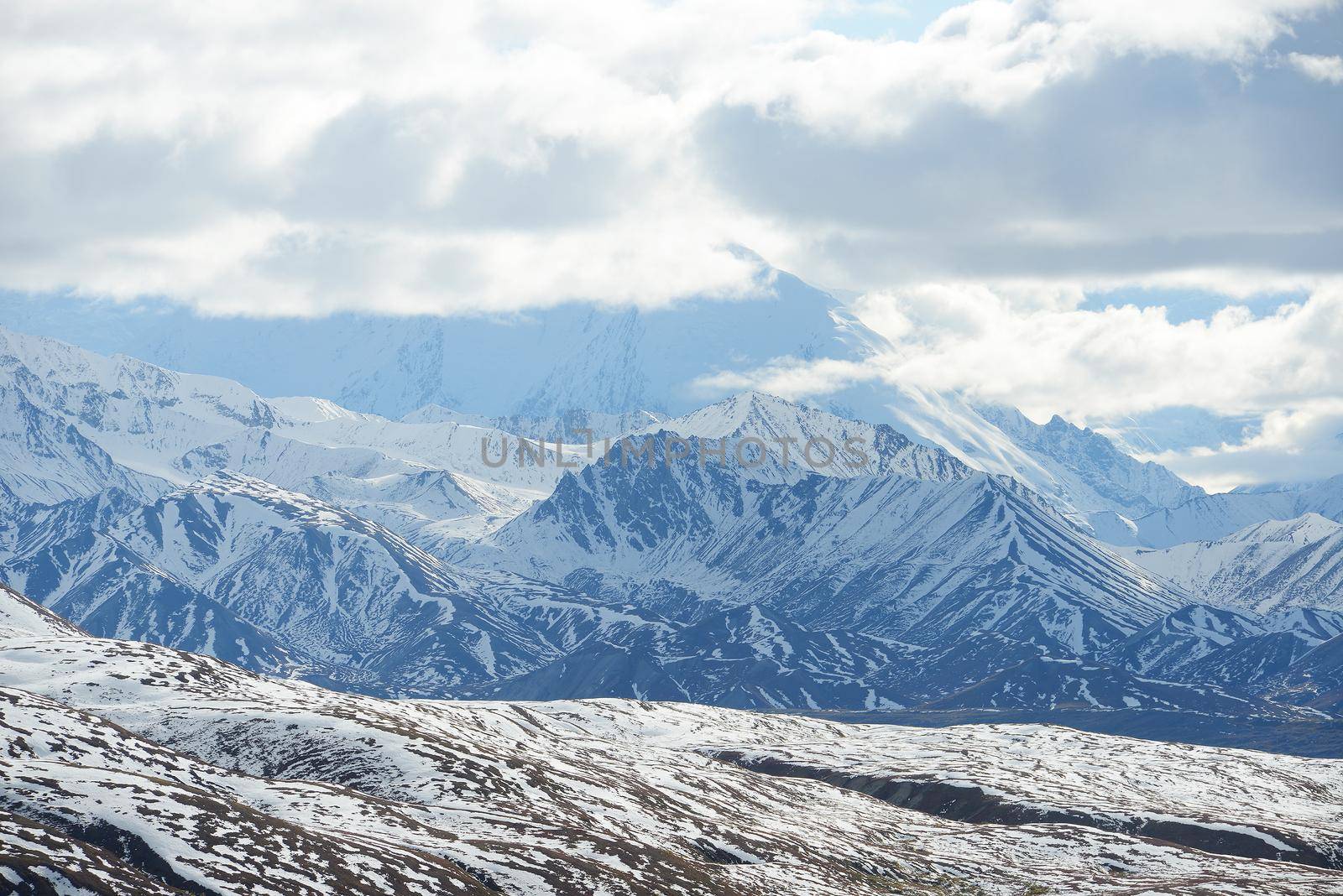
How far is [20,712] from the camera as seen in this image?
19175 centimetres

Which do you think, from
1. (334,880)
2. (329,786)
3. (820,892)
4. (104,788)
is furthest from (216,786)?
(820,892)

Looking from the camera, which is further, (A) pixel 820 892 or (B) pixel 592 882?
(A) pixel 820 892

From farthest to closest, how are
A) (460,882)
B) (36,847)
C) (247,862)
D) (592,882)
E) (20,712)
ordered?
(20,712), (592,882), (460,882), (247,862), (36,847)

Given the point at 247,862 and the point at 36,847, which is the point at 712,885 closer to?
the point at 247,862

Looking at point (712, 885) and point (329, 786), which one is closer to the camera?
point (712, 885)

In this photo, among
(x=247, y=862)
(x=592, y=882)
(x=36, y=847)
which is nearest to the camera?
(x=36, y=847)

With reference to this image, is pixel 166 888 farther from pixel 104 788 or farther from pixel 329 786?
pixel 329 786

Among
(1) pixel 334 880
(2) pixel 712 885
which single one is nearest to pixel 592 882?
(2) pixel 712 885

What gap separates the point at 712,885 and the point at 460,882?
31.8m

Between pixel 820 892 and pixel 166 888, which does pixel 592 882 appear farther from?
pixel 166 888

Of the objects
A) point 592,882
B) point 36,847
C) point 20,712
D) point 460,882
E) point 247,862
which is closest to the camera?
point 36,847

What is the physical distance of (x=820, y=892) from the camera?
193 metres

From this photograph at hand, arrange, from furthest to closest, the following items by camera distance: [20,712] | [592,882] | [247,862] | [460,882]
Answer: [20,712] → [592,882] → [460,882] → [247,862]

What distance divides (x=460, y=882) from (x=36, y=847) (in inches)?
1604
